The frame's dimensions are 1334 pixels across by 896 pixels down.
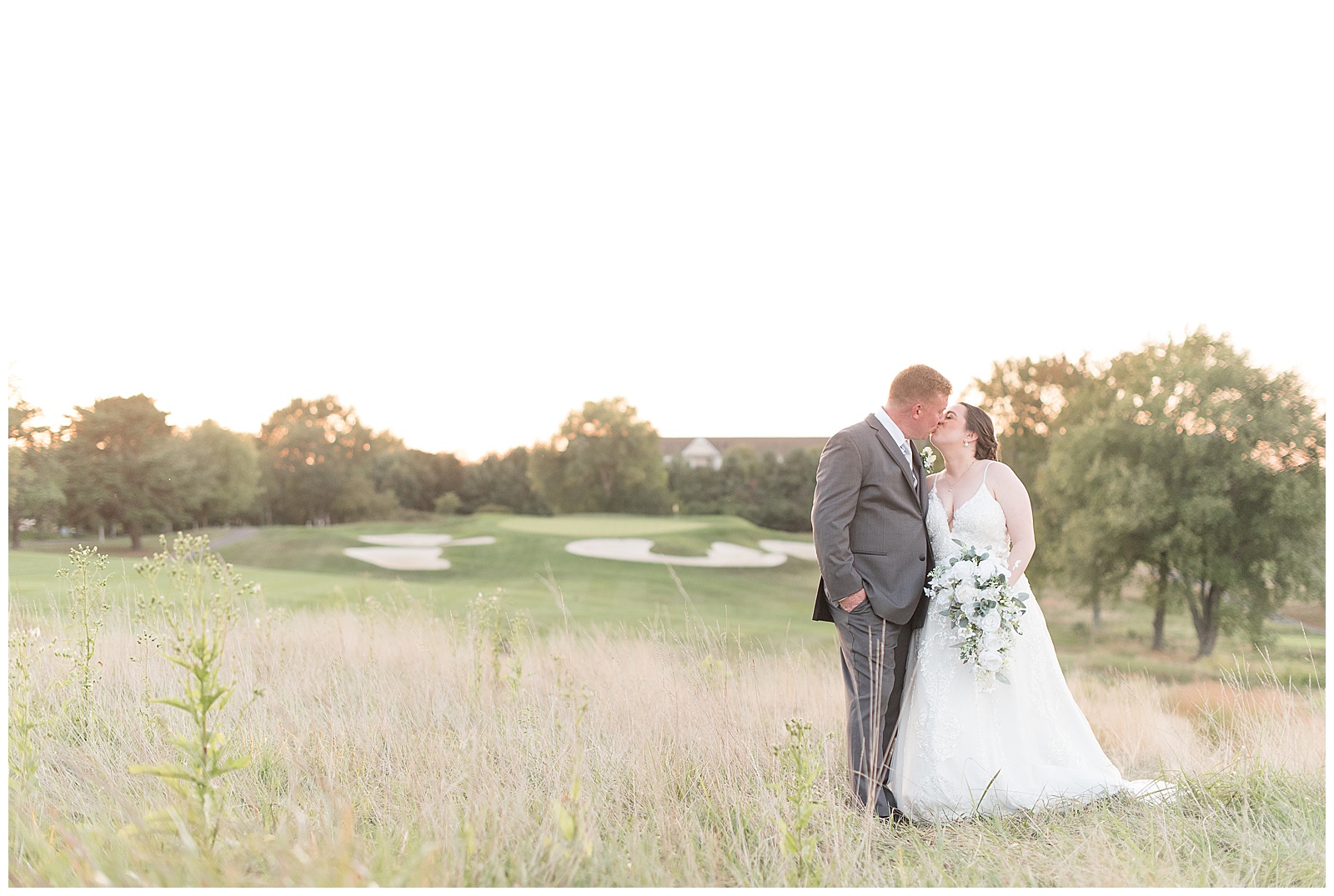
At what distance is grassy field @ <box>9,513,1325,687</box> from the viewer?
15.4m

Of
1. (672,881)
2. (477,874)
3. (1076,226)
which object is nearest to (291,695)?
(477,874)

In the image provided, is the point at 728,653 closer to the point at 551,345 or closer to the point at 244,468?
the point at 244,468

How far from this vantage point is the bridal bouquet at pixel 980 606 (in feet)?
11.2

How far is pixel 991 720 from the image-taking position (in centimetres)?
362

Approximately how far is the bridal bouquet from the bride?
0.07 meters

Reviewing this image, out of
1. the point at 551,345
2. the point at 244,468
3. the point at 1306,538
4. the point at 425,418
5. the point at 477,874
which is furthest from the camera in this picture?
the point at 425,418

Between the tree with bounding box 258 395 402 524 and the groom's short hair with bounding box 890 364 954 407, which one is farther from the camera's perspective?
the tree with bounding box 258 395 402 524

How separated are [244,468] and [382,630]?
926 inches

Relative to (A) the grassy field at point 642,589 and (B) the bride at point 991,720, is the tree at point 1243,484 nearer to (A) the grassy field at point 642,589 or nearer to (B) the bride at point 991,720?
(A) the grassy field at point 642,589

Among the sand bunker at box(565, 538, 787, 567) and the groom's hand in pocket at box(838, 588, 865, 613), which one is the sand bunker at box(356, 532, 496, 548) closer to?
the sand bunker at box(565, 538, 787, 567)

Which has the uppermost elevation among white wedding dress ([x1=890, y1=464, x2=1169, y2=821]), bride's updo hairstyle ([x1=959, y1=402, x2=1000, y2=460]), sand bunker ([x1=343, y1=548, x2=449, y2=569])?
bride's updo hairstyle ([x1=959, y1=402, x2=1000, y2=460])

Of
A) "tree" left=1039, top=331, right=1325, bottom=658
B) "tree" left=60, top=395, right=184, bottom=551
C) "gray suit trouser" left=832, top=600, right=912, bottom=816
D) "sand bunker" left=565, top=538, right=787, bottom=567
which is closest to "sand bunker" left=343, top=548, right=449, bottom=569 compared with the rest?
"sand bunker" left=565, top=538, right=787, bottom=567

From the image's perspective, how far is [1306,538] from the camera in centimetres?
1772

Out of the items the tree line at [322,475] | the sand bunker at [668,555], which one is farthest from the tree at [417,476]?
the sand bunker at [668,555]
